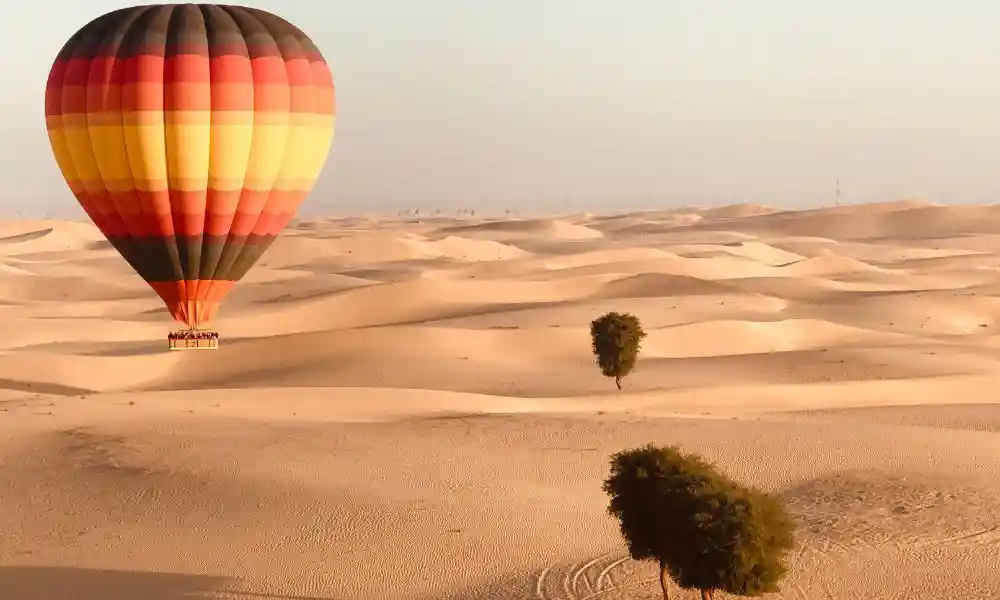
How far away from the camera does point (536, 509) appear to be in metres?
22.1

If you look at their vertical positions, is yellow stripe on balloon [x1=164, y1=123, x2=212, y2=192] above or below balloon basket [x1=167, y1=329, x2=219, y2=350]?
above

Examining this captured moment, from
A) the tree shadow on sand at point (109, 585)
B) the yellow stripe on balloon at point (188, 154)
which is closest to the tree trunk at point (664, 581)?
the tree shadow on sand at point (109, 585)

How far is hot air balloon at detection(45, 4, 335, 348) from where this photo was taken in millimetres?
29625

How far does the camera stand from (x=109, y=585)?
18891 millimetres

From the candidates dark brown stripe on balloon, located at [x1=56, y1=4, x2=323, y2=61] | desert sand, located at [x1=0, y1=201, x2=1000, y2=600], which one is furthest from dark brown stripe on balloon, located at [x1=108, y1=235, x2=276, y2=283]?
dark brown stripe on balloon, located at [x1=56, y1=4, x2=323, y2=61]

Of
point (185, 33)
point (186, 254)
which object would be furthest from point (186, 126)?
point (186, 254)

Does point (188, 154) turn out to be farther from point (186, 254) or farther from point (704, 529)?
point (704, 529)

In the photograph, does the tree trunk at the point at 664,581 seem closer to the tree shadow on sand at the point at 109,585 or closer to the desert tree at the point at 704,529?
the desert tree at the point at 704,529

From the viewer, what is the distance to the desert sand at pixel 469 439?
19344 mm

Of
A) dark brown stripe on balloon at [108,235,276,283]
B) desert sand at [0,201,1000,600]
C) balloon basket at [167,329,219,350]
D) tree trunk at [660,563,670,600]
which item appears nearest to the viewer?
Result: tree trunk at [660,563,670,600]

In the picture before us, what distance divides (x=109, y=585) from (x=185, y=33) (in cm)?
1499

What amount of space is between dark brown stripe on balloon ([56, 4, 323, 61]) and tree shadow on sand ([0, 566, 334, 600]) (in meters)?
14.0

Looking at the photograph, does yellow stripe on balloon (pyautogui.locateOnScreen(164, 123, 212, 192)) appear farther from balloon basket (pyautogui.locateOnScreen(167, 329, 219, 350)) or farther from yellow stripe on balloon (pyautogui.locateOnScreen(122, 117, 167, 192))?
balloon basket (pyautogui.locateOnScreen(167, 329, 219, 350))

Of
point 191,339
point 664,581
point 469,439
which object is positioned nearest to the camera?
point 664,581
